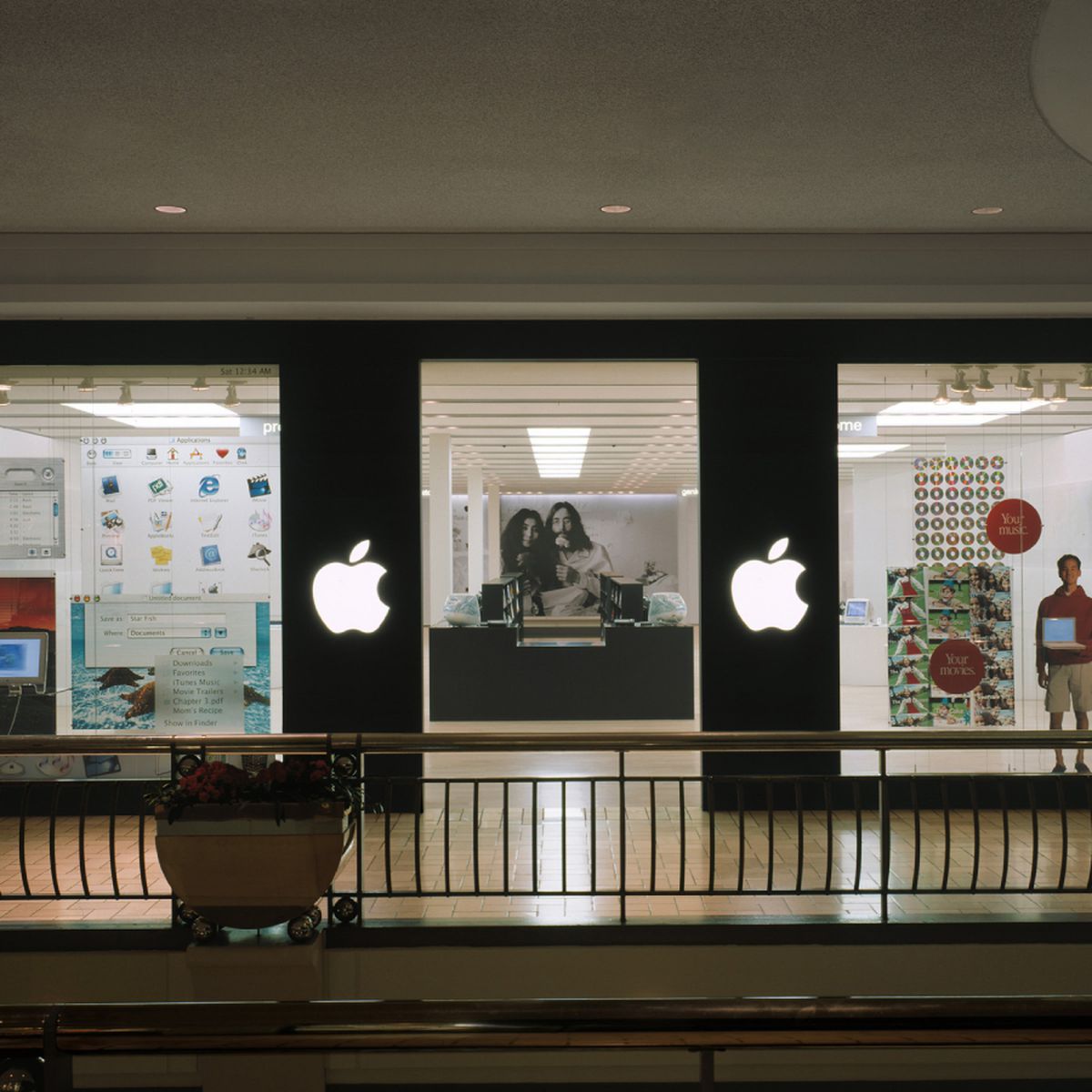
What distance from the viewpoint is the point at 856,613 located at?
690 centimetres

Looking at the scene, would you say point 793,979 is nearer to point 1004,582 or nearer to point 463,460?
point 1004,582

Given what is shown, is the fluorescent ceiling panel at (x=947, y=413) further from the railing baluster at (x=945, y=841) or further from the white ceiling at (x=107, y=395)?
the white ceiling at (x=107, y=395)

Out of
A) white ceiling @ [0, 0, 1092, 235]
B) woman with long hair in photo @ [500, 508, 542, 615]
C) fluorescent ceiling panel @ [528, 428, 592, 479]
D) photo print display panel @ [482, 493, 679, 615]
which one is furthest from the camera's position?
photo print display panel @ [482, 493, 679, 615]

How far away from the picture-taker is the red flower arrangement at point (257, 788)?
451 centimetres

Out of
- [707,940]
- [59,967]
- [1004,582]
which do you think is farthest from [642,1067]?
[1004,582]

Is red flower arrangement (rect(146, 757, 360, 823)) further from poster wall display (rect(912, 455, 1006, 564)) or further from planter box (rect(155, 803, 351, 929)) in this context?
poster wall display (rect(912, 455, 1006, 564))

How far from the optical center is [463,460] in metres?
17.6

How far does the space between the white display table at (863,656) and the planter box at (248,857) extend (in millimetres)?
3711

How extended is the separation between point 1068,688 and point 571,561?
74.5ft

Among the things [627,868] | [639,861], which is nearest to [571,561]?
[639,861]

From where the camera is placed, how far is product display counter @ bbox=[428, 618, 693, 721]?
32.8ft

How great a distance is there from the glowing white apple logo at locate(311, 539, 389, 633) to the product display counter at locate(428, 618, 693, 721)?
122 inches

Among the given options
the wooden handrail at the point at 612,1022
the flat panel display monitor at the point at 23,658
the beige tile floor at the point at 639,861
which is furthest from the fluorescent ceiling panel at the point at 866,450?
the wooden handrail at the point at 612,1022

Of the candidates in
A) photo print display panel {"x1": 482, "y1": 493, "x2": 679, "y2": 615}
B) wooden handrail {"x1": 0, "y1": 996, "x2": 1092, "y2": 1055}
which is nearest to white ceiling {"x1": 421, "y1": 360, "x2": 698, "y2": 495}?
wooden handrail {"x1": 0, "y1": 996, "x2": 1092, "y2": 1055}
